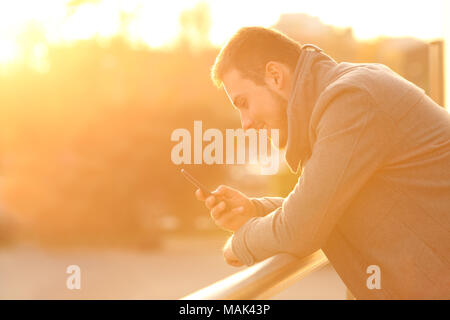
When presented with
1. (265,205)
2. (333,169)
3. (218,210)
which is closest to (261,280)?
(333,169)

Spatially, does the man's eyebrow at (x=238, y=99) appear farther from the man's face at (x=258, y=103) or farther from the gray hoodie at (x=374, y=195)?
the gray hoodie at (x=374, y=195)

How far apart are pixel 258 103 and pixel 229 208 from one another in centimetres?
31

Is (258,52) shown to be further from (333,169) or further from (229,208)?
(333,169)

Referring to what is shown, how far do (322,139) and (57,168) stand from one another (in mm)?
12366

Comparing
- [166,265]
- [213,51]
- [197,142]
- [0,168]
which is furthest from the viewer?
[213,51]

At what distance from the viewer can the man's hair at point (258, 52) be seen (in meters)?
1.71

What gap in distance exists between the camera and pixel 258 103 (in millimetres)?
1737

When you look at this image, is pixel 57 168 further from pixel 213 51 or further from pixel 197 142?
pixel 197 142

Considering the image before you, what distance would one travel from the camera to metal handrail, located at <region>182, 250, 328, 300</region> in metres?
0.96

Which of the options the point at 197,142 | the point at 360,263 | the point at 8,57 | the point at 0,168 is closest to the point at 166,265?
the point at 0,168

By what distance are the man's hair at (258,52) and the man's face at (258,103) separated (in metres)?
0.02

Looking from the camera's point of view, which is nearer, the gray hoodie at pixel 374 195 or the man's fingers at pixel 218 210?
the gray hoodie at pixel 374 195

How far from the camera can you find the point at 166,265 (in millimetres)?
13047

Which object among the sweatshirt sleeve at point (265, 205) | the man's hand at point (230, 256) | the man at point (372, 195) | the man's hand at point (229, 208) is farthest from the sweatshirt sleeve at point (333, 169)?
the sweatshirt sleeve at point (265, 205)
